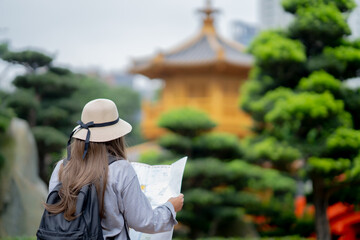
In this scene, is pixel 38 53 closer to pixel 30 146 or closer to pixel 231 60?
pixel 30 146

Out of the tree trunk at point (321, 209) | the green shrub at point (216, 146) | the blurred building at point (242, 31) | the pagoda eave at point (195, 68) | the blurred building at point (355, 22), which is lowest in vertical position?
the tree trunk at point (321, 209)

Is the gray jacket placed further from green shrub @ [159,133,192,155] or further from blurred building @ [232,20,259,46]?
blurred building @ [232,20,259,46]

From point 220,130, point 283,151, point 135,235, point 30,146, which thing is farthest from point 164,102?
point 135,235

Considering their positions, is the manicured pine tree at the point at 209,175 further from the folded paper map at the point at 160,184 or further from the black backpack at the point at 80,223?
the black backpack at the point at 80,223

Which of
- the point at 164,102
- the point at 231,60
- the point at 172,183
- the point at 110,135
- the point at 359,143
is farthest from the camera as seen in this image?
the point at 164,102

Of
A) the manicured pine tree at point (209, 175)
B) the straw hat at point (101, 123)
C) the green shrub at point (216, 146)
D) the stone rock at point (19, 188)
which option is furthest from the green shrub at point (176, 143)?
the straw hat at point (101, 123)

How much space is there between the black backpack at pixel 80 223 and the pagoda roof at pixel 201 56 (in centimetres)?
1076

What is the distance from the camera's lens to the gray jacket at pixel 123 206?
6.57ft

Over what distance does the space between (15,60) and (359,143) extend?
595 cm

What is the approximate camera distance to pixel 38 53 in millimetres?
8625

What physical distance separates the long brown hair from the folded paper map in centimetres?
32

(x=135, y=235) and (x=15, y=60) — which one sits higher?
(x=15, y=60)

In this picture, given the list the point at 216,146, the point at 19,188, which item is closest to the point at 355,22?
the point at 216,146

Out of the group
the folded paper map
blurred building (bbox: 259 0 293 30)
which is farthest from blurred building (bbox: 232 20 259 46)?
the folded paper map
